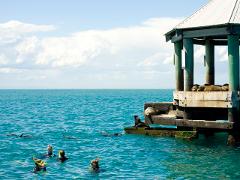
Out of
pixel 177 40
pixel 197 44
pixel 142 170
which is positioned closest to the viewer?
pixel 142 170

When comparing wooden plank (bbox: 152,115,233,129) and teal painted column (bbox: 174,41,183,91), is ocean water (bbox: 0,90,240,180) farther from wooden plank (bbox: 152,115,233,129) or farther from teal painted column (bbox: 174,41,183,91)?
teal painted column (bbox: 174,41,183,91)

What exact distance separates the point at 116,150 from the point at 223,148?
853 centimetres

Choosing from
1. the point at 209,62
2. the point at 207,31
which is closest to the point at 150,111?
the point at 209,62

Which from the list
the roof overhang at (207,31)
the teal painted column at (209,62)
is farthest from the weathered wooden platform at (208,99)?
the teal painted column at (209,62)

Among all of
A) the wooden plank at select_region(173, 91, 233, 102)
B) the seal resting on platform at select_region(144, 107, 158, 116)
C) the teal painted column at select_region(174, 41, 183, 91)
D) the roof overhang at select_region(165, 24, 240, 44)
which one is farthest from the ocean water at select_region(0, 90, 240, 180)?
the roof overhang at select_region(165, 24, 240, 44)

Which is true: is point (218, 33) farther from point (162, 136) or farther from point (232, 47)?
point (162, 136)

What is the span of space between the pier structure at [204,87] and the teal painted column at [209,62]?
4716 mm

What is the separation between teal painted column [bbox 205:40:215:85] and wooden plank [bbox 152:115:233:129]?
23.6 ft

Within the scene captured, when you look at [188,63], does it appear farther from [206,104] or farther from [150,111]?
[150,111]

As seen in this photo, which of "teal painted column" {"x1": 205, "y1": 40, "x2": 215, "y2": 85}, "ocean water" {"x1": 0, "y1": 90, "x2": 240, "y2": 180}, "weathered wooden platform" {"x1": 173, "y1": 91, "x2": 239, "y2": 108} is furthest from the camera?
"teal painted column" {"x1": 205, "y1": 40, "x2": 215, "y2": 85}

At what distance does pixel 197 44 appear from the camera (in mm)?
45531

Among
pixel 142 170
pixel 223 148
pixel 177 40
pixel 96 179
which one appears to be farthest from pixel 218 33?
pixel 96 179

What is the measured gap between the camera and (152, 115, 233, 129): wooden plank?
32.0 metres

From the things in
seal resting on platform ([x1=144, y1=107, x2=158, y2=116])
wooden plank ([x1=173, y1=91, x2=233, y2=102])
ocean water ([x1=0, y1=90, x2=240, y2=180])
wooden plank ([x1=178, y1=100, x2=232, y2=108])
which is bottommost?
ocean water ([x1=0, y1=90, x2=240, y2=180])
